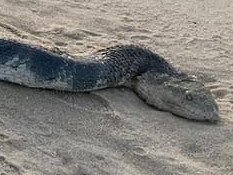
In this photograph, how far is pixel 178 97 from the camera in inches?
190

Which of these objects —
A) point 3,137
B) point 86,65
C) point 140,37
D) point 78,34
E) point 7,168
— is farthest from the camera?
point 140,37

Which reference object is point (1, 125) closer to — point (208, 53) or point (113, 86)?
point (113, 86)

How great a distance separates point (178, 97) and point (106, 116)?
27.0 inches

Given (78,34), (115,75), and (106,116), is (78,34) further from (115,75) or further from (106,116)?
(106,116)

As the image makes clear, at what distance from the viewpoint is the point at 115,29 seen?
6.46 m

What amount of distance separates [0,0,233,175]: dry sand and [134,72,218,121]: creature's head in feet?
0.23

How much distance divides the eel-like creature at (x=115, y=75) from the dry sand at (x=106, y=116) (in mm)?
81

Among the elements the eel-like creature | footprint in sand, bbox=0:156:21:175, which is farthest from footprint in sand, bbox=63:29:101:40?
footprint in sand, bbox=0:156:21:175

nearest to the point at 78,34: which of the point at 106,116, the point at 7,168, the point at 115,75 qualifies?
the point at 115,75

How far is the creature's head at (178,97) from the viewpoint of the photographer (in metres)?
4.77

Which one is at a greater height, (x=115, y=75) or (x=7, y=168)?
(x=115, y=75)

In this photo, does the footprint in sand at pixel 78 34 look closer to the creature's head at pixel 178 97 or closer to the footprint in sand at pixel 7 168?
the creature's head at pixel 178 97

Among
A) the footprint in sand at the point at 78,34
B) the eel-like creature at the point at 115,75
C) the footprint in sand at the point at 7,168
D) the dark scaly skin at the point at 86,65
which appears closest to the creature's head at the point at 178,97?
the eel-like creature at the point at 115,75

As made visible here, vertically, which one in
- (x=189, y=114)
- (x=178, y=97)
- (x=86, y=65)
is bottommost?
(x=189, y=114)
